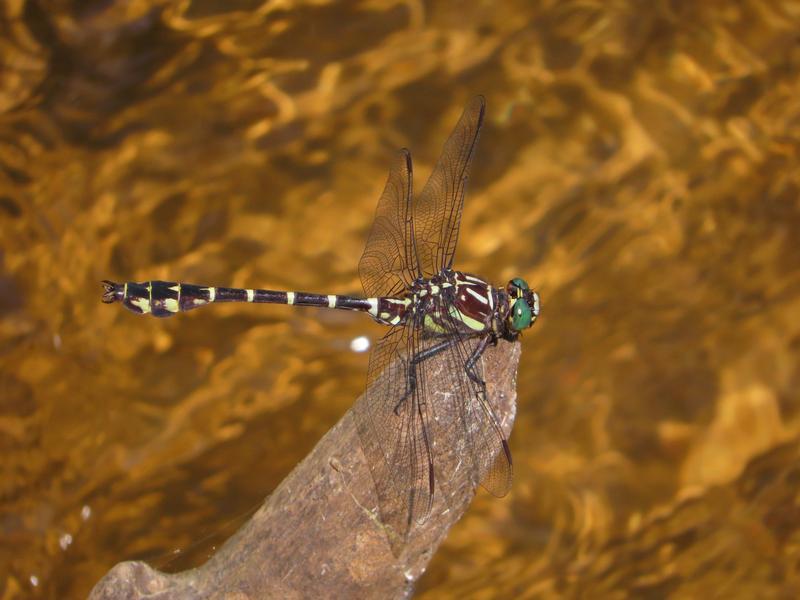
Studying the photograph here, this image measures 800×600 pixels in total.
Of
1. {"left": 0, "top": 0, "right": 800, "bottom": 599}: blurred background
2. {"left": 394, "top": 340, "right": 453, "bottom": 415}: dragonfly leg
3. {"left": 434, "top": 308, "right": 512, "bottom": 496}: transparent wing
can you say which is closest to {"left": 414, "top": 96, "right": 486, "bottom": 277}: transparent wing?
{"left": 394, "top": 340, "right": 453, "bottom": 415}: dragonfly leg

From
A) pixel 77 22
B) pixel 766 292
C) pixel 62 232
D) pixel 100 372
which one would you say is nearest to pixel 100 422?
pixel 100 372

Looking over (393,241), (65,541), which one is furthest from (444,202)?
(65,541)

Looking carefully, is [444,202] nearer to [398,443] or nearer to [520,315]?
[520,315]

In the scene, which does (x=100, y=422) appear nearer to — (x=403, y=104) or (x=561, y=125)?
(x=403, y=104)

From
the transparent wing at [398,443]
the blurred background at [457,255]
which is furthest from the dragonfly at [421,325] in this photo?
the blurred background at [457,255]

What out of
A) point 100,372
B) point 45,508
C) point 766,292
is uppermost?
point 766,292

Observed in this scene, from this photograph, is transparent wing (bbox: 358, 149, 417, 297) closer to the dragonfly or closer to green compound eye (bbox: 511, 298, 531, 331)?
the dragonfly

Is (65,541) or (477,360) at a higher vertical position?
(477,360)

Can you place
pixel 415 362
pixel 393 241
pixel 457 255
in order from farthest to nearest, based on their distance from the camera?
pixel 457 255, pixel 393 241, pixel 415 362
